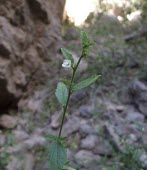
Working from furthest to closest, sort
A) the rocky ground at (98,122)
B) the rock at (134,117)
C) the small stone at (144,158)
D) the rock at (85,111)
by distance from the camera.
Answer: the rock at (85,111) → the rock at (134,117) → the rocky ground at (98,122) → the small stone at (144,158)

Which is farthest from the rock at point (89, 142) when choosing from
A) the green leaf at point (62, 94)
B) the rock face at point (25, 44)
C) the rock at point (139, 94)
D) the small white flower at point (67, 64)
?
the small white flower at point (67, 64)

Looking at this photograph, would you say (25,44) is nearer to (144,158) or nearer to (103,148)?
(103,148)

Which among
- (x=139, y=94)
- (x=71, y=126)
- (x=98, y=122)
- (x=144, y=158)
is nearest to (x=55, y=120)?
(x=71, y=126)

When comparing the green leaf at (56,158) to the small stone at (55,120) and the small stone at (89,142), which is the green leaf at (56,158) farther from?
the small stone at (55,120)

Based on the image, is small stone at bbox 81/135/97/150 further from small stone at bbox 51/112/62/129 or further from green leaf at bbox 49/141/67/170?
green leaf at bbox 49/141/67/170

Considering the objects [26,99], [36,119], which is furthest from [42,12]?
[36,119]

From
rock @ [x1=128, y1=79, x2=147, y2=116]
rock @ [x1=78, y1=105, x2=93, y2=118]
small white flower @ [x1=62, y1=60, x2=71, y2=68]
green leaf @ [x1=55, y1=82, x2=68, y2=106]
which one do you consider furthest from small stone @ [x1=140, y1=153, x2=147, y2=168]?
small white flower @ [x1=62, y1=60, x2=71, y2=68]

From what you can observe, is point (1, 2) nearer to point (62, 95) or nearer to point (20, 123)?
point (20, 123)
